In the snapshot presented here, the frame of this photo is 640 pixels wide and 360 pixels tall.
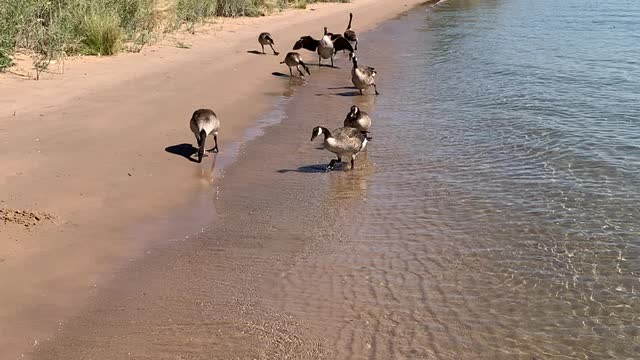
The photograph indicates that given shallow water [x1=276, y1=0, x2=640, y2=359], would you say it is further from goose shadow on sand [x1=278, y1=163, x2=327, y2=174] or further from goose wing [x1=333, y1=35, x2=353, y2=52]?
goose wing [x1=333, y1=35, x2=353, y2=52]

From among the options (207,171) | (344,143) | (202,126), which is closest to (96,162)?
(207,171)

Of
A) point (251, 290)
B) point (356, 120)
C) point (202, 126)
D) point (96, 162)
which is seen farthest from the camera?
point (356, 120)

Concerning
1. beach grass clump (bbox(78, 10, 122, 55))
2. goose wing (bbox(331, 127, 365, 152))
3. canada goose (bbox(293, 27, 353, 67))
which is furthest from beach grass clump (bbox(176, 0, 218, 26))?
goose wing (bbox(331, 127, 365, 152))

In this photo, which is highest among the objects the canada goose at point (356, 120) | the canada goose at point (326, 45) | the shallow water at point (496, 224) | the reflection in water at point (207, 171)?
the canada goose at point (326, 45)

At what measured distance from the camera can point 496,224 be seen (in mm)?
7430

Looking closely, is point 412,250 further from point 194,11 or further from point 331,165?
point 194,11

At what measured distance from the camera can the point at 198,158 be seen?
949cm

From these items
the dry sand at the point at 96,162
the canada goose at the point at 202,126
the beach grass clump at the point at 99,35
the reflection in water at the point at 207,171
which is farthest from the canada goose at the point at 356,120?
the beach grass clump at the point at 99,35

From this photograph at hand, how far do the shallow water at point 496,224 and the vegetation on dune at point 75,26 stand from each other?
5751mm

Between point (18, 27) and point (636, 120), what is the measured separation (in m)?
11.0

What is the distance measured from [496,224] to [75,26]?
10799 mm

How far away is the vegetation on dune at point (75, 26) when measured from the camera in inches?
533

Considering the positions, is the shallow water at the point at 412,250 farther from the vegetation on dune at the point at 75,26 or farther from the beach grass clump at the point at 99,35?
the vegetation on dune at the point at 75,26

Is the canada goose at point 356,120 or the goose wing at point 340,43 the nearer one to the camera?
the canada goose at point 356,120
